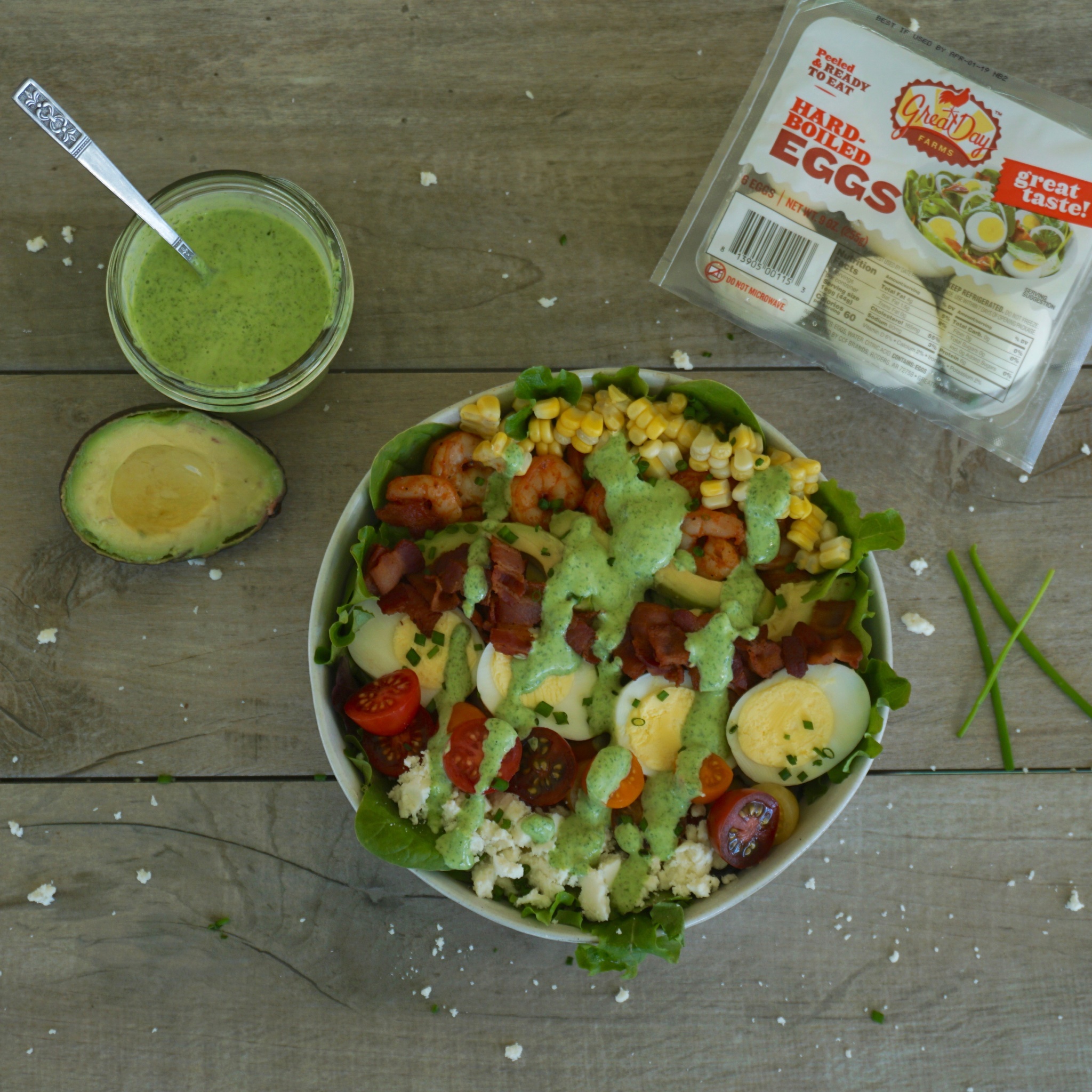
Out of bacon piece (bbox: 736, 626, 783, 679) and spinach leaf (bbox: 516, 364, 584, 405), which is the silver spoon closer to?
spinach leaf (bbox: 516, 364, 584, 405)

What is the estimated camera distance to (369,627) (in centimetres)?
172

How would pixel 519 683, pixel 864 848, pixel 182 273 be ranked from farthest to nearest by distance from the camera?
pixel 864 848
pixel 182 273
pixel 519 683

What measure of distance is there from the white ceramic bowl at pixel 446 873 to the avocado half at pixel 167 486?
24 centimetres

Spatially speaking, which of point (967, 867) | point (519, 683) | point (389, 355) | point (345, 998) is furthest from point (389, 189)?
point (967, 867)

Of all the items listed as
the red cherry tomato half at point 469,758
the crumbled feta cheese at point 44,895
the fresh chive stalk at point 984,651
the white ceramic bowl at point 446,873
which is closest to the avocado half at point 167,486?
the white ceramic bowl at point 446,873

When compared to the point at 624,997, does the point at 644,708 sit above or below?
above

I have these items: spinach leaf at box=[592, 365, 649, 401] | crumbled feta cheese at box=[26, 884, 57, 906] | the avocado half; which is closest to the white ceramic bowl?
spinach leaf at box=[592, 365, 649, 401]

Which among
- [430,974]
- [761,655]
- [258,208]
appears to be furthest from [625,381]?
[430,974]

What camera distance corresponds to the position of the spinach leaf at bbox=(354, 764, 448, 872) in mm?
1606

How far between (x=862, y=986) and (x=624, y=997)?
0.49m

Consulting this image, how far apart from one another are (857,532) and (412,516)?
796 millimetres

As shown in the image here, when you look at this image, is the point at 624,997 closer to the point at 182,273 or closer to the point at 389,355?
the point at 389,355

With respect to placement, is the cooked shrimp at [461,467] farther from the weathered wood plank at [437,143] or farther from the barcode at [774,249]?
the barcode at [774,249]

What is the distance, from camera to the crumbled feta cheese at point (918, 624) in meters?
1.97
